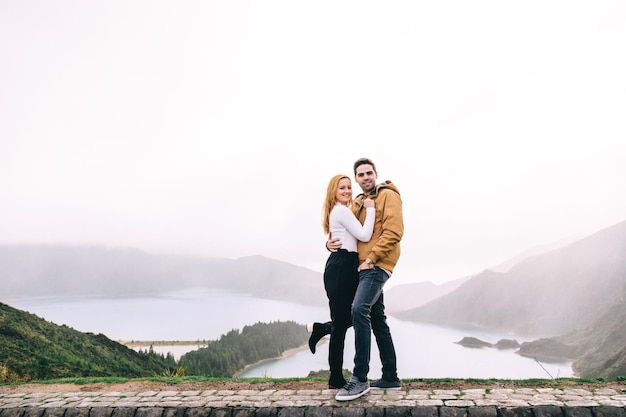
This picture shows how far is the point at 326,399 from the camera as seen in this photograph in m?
6.21

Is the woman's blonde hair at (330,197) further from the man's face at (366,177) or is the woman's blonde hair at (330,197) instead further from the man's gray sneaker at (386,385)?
the man's gray sneaker at (386,385)

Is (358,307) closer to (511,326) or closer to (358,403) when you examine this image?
(358,403)

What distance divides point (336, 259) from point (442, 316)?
197 metres

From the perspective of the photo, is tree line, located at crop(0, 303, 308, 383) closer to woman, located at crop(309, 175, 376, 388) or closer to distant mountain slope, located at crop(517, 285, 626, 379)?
woman, located at crop(309, 175, 376, 388)

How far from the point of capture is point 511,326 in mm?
156500

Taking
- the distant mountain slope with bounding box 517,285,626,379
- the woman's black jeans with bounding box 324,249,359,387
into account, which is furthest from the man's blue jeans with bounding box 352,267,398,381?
the distant mountain slope with bounding box 517,285,626,379

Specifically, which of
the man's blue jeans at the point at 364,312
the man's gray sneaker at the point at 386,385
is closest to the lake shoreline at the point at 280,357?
the man's gray sneaker at the point at 386,385

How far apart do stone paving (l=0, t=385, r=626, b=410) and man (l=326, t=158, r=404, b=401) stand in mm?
464

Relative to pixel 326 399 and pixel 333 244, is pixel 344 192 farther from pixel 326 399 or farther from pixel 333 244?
pixel 326 399

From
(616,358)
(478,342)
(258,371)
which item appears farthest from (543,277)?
(258,371)

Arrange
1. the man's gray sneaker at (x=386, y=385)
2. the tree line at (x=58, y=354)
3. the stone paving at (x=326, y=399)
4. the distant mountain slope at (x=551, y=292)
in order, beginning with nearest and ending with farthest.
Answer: the stone paving at (x=326, y=399) → the man's gray sneaker at (x=386, y=385) → the tree line at (x=58, y=354) → the distant mountain slope at (x=551, y=292)

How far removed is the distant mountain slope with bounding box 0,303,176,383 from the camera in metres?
12.4

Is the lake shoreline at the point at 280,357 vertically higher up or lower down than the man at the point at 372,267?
lower down

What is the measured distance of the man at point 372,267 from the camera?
5.92 metres
